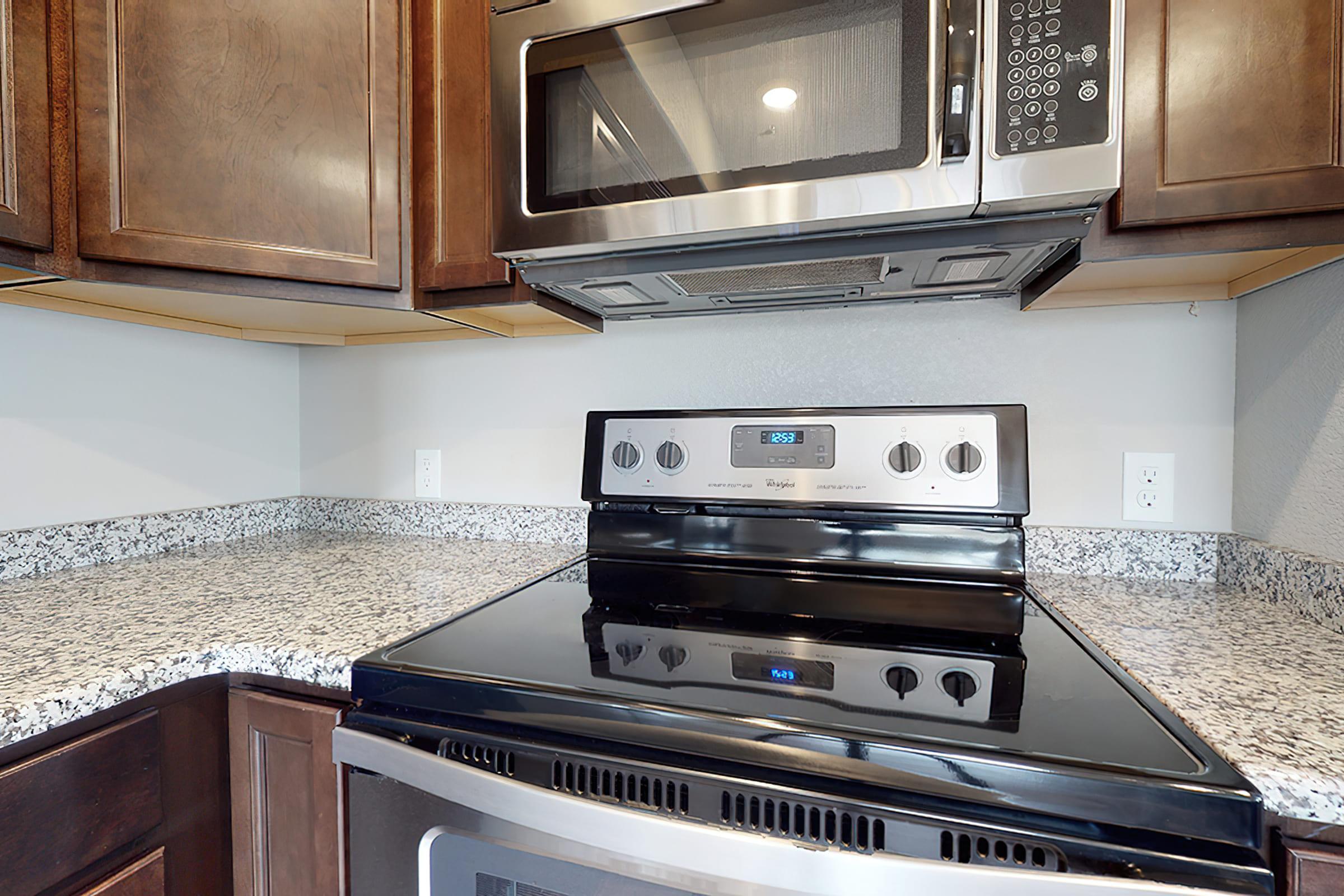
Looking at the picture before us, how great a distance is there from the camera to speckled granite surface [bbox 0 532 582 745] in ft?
2.13

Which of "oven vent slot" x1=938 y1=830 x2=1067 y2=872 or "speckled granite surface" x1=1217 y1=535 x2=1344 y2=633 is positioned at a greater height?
"speckled granite surface" x1=1217 y1=535 x2=1344 y2=633

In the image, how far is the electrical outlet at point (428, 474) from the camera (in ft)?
4.83

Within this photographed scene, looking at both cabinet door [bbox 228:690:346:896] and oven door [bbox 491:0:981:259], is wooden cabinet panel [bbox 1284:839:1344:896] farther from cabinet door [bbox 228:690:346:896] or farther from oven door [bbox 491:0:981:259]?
cabinet door [bbox 228:690:346:896]

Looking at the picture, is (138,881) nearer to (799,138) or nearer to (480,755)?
(480,755)

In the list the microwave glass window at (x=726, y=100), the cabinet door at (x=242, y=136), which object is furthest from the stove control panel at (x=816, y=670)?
the cabinet door at (x=242, y=136)

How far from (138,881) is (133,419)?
94cm

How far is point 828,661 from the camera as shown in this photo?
70cm

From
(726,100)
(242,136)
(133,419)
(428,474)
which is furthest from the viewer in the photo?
(428,474)

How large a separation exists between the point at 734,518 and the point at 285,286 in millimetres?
857

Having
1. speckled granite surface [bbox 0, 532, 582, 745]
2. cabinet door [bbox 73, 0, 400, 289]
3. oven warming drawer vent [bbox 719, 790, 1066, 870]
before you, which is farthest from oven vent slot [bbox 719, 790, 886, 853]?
cabinet door [bbox 73, 0, 400, 289]

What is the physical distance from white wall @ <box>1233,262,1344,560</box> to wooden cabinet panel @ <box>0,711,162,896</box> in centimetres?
148

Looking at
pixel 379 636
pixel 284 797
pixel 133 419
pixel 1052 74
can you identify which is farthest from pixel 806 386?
pixel 133 419

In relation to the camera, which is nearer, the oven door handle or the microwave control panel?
the oven door handle

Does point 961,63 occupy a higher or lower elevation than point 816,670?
higher
